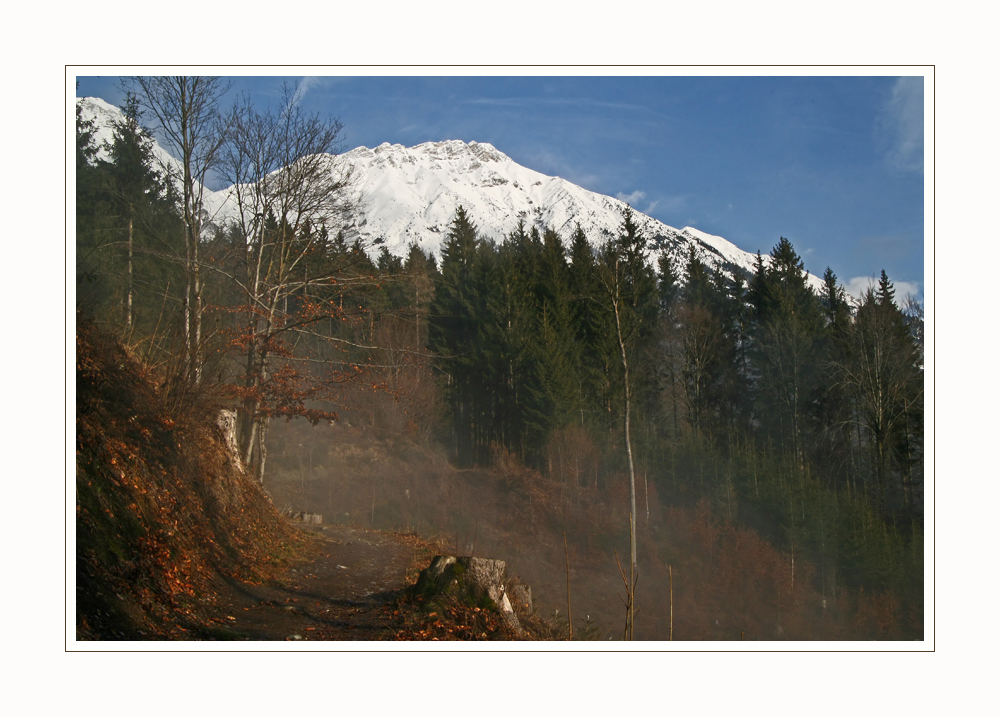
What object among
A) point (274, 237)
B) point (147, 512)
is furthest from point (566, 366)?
point (147, 512)

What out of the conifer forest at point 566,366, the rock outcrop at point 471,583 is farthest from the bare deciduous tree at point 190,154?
the rock outcrop at point 471,583

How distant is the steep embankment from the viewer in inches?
159

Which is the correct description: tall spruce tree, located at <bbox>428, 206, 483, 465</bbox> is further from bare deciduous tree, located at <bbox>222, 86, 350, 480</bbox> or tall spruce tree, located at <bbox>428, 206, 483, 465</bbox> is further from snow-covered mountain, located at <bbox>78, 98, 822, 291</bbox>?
bare deciduous tree, located at <bbox>222, 86, 350, 480</bbox>

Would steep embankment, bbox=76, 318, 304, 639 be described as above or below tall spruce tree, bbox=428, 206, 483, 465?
below

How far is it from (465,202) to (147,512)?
7.51m

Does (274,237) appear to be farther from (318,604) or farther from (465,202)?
(318,604)

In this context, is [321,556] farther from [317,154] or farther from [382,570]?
[317,154]

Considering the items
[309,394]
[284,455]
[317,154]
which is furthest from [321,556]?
[317,154]

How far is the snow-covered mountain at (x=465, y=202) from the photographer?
8492 mm

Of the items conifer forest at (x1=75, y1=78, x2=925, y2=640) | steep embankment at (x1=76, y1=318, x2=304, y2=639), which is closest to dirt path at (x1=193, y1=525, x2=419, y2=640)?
steep embankment at (x1=76, y1=318, x2=304, y2=639)

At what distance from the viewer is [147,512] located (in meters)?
4.68

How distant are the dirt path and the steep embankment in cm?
21

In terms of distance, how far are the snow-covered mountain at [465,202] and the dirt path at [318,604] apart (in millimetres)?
4690

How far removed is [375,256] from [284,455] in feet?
14.9
